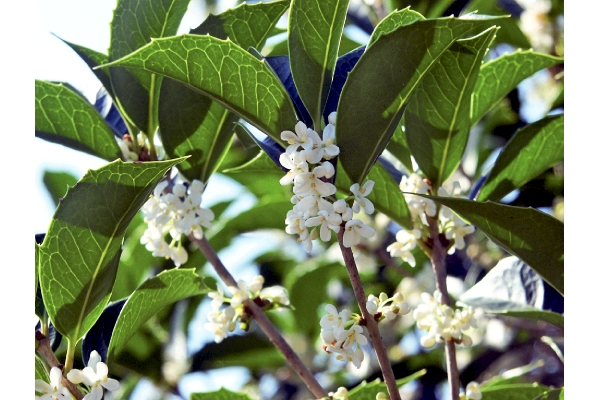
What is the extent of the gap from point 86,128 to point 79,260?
0.31 meters

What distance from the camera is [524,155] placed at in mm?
1164

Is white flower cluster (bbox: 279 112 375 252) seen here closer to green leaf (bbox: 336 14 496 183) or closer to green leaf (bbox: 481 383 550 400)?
green leaf (bbox: 336 14 496 183)

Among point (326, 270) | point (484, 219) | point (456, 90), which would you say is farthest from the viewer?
point (326, 270)

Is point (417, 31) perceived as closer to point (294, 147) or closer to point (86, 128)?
point (294, 147)

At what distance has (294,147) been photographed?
79cm

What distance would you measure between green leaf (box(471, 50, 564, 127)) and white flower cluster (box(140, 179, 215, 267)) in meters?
0.50

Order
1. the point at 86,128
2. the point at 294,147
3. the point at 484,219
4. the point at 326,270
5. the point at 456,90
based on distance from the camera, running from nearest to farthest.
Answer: the point at 294,147
the point at 484,219
the point at 456,90
the point at 86,128
the point at 326,270

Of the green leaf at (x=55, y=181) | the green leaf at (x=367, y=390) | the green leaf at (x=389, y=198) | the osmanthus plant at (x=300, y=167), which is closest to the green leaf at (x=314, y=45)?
the osmanthus plant at (x=300, y=167)

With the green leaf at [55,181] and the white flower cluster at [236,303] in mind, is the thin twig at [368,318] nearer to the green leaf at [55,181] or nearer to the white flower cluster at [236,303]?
the white flower cluster at [236,303]

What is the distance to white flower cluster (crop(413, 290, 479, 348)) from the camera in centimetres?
103

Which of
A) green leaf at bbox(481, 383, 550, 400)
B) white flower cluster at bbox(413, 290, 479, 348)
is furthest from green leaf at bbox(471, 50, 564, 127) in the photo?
green leaf at bbox(481, 383, 550, 400)
